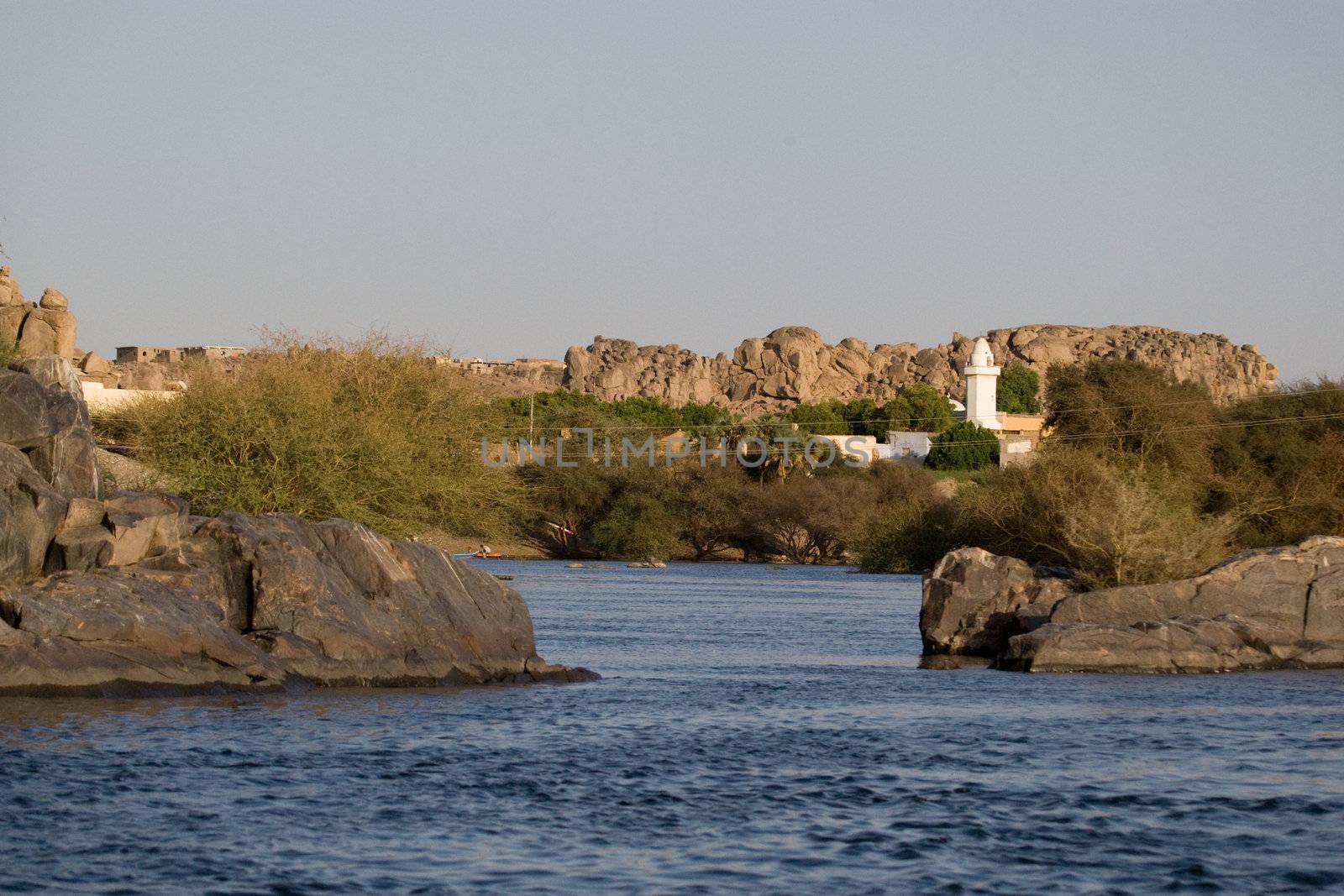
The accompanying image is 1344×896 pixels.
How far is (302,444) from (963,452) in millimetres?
61364

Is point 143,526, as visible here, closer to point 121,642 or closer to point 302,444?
point 121,642

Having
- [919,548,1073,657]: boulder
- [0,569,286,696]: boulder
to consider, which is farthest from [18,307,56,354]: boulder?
[919,548,1073,657]: boulder

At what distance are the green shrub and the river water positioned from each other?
17131 mm

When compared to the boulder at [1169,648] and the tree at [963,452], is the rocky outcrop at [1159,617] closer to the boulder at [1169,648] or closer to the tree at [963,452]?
the boulder at [1169,648]

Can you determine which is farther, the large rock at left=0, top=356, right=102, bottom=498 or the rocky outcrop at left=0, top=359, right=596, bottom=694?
the large rock at left=0, top=356, right=102, bottom=498

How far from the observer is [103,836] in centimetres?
1284

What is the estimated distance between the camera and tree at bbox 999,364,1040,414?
163 m

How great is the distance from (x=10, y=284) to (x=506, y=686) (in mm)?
24307

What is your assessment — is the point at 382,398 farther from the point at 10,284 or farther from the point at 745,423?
the point at 745,423

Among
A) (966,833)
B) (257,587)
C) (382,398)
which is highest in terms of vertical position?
(382,398)

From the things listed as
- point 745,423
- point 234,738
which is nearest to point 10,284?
point 234,738

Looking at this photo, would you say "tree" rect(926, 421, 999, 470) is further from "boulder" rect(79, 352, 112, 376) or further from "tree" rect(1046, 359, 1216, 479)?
"boulder" rect(79, 352, 112, 376)

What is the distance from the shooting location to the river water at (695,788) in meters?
12.1

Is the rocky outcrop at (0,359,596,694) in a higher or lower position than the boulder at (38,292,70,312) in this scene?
lower
